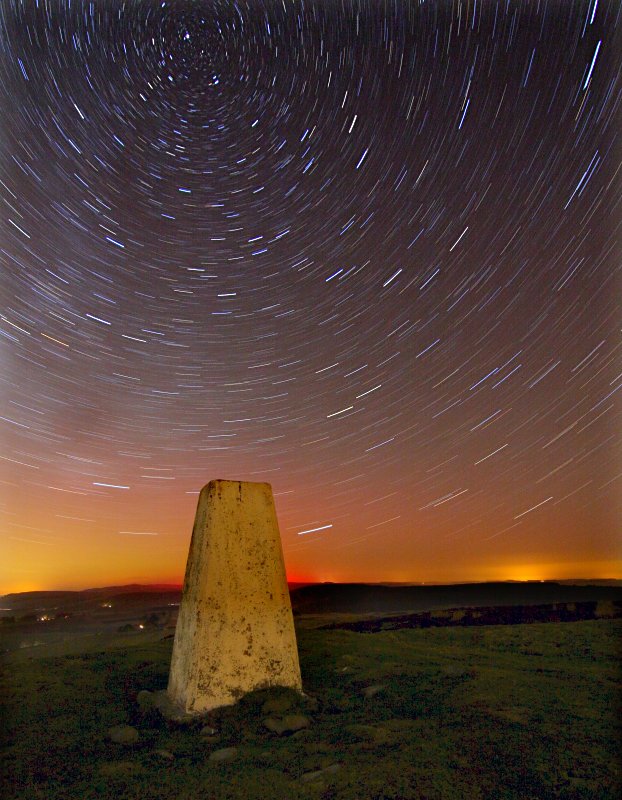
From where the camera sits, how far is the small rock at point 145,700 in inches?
302

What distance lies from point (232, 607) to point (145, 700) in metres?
1.80

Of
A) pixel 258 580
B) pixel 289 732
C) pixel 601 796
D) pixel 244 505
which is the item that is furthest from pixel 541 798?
pixel 244 505

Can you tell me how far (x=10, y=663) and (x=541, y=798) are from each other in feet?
31.6

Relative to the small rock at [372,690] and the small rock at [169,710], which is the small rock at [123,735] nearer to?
the small rock at [169,710]

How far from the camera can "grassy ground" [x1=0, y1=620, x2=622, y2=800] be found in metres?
5.14

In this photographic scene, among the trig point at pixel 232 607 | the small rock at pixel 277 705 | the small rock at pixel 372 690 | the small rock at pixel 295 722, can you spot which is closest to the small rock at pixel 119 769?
the trig point at pixel 232 607

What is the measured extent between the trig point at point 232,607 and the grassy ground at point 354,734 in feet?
1.35

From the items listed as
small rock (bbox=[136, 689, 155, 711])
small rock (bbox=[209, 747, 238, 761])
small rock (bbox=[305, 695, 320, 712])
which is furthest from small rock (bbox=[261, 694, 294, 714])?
small rock (bbox=[136, 689, 155, 711])

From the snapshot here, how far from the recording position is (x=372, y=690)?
26.5ft

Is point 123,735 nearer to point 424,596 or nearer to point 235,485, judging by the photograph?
point 235,485

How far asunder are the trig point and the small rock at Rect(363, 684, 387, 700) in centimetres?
99

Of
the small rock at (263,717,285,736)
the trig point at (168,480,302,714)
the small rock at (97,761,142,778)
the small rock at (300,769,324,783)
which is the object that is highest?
the trig point at (168,480,302,714)

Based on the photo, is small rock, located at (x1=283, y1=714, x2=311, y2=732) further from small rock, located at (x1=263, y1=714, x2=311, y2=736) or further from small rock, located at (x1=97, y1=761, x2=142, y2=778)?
small rock, located at (x1=97, y1=761, x2=142, y2=778)

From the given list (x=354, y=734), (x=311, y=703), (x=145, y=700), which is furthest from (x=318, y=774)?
(x=145, y=700)
